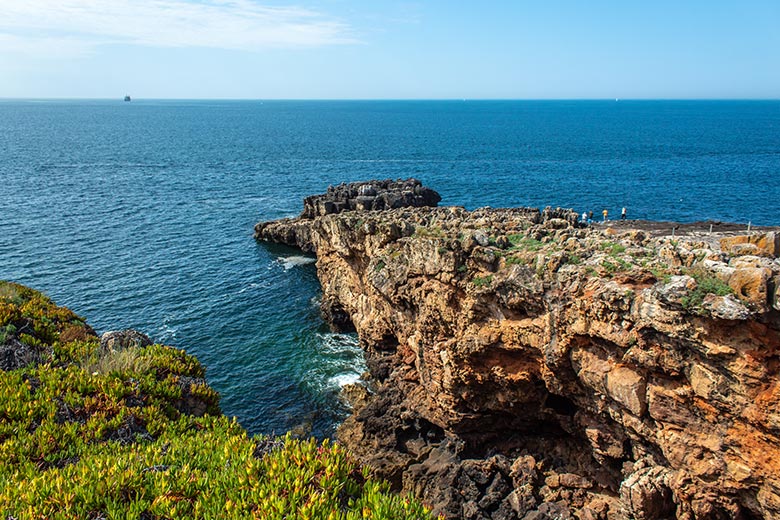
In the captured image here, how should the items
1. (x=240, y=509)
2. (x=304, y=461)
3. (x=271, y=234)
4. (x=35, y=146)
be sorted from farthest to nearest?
(x=35, y=146)
(x=271, y=234)
(x=304, y=461)
(x=240, y=509)

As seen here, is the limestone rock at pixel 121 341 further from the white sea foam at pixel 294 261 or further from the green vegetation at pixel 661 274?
the white sea foam at pixel 294 261

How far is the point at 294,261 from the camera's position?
76125mm

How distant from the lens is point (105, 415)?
686 inches

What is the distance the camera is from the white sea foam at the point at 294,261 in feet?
244

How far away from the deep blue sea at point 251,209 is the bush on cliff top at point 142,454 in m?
22.2

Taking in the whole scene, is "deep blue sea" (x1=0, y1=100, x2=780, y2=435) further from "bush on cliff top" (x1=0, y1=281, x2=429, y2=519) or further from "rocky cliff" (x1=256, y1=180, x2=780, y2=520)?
"bush on cliff top" (x1=0, y1=281, x2=429, y2=519)

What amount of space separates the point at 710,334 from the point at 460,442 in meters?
17.9

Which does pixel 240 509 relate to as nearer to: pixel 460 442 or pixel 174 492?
pixel 174 492

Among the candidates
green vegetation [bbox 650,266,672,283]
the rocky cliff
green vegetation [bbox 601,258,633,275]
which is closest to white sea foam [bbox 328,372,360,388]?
the rocky cliff

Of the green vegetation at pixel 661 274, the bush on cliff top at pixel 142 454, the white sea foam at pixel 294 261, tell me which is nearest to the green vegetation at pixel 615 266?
the green vegetation at pixel 661 274

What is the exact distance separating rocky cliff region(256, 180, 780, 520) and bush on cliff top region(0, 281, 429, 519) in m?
17.3

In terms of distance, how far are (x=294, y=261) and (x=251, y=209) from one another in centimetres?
2774

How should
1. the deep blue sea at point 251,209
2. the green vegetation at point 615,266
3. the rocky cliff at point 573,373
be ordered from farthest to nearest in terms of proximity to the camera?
the deep blue sea at point 251,209 → the green vegetation at point 615,266 → the rocky cliff at point 573,373

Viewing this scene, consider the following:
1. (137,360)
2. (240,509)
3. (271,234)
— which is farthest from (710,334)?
(271,234)
